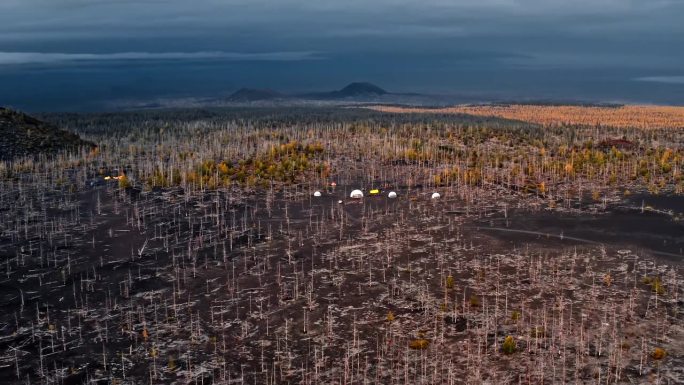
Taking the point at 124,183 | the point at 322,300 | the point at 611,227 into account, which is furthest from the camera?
the point at 124,183

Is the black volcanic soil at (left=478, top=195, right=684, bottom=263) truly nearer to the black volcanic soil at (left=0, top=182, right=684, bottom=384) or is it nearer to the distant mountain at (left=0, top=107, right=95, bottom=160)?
the black volcanic soil at (left=0, top=182, right=684, bottom=384)

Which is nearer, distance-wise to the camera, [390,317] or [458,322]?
[458,322]

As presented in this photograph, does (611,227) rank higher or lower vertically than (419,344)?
higher

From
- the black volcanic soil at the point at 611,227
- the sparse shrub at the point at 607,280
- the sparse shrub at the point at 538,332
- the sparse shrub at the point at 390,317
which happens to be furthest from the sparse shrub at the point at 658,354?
the black volcanic soil at the point at 611,227

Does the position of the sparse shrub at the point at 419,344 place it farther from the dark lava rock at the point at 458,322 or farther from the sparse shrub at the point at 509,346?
the sparse shrub at the point at 509,346

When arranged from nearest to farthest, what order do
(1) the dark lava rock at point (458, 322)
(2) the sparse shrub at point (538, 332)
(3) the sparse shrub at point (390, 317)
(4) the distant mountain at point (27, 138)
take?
(2) the sparse shrub at point (538, 332) < (1) the dark lava rock at point (458, 322) < (3) the sparse shrub at point (390, 317) < (4) the distant mountain at point (27, 138)

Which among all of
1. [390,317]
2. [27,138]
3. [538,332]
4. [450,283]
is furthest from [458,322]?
[27,138]

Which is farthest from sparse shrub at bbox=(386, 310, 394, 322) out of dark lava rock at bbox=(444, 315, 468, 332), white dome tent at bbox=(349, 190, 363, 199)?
white dome tent at bbox=(349, 190, 363, 199)

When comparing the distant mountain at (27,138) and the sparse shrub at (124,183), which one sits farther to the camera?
the distant mountain at (27,138)

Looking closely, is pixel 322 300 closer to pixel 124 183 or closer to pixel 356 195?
pixel 356 195
